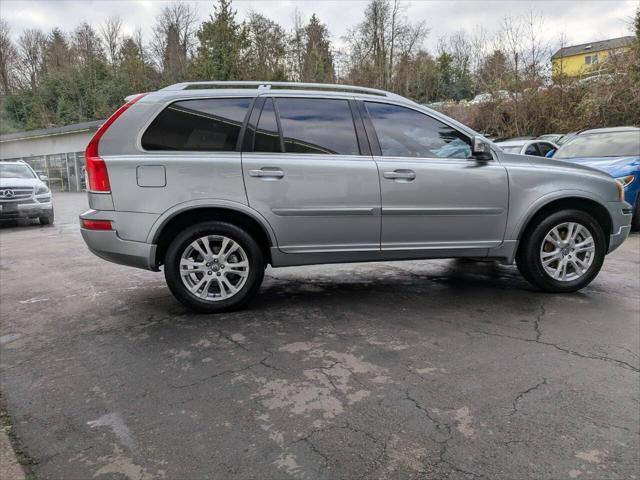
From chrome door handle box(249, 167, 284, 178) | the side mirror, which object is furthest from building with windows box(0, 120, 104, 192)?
the side mirror

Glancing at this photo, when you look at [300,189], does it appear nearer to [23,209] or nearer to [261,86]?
[261,86]

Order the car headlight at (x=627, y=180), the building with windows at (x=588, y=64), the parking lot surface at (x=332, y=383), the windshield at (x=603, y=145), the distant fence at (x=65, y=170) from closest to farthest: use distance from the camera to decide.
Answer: the parking lot surface at (x=332, y=383), the car headlight at (x=627, y=180), the windshield at (x=603, y=145), the building with windows at (x=588, y=64), the distant fence at (x=65, y=170)

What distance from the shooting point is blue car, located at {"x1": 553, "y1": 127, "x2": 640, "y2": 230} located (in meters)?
8.01

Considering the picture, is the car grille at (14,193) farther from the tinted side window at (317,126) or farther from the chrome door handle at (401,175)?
the chrome door handle at (401,175)

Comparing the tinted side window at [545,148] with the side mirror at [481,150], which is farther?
the tinted side window at [545,148]

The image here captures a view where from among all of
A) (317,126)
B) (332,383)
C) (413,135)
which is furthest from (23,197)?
(332,383)

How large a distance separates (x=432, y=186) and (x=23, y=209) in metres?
11.1

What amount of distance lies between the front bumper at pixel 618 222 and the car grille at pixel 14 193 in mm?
12381

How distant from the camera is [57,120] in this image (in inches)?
1738

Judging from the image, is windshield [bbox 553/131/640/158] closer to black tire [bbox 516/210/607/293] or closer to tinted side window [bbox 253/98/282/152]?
black tire [bbox 516/210/607/293]

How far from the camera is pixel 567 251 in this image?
183 inches

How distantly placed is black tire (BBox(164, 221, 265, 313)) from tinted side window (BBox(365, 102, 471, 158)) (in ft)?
4.72

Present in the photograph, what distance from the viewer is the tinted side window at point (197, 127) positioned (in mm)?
4016

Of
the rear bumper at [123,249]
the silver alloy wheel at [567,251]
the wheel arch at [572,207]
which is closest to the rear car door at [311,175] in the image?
the rear bumper at [123,249]
